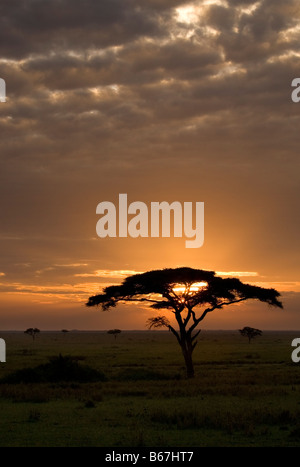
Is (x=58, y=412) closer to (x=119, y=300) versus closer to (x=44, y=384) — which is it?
(x=44, y=384)

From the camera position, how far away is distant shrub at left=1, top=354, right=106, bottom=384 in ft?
130

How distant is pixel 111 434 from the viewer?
768 inches

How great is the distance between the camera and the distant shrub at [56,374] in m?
39.7

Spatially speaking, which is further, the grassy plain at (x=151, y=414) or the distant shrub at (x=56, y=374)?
the distant shrub at (x=56, y=374)

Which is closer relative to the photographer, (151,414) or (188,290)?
(151,414)

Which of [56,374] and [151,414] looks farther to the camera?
[56,374]

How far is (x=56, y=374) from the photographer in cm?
4081

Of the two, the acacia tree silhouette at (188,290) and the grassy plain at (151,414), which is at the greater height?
the acacia tree silhouette at (188,290)

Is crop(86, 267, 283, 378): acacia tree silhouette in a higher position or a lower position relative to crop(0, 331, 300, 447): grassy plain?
higher

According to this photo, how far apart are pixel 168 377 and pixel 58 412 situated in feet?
65.3

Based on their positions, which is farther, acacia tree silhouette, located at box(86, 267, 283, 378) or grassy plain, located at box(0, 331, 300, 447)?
acacia tree silhouette, located at box(86, 267, 283, 378)

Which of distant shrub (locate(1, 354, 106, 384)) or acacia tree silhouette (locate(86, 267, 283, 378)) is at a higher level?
acacia tree silhouette (locate(86, 267, 283, 378))

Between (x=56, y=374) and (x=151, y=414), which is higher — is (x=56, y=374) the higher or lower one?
the higher one
